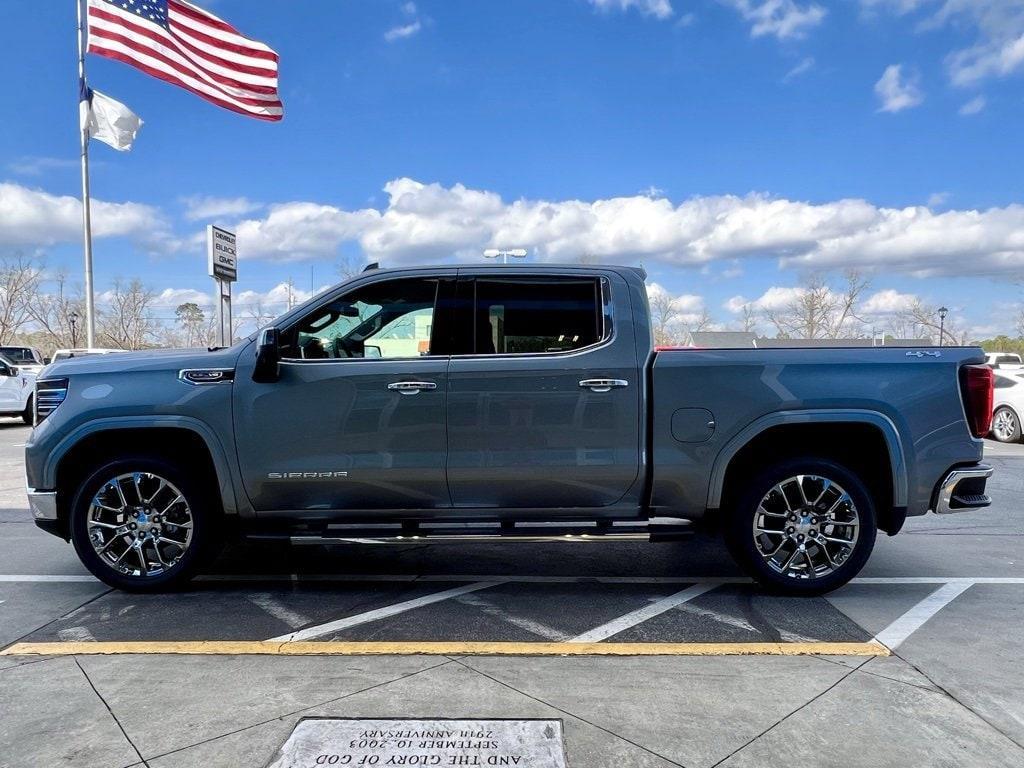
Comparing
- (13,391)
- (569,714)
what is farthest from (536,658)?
(13,391)

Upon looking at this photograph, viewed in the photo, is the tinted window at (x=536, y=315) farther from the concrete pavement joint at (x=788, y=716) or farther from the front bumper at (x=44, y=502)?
the front bumper at (x=44, y=502)

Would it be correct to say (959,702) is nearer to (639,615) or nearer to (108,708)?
(639,615)

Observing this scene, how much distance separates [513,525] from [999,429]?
13.0 metres

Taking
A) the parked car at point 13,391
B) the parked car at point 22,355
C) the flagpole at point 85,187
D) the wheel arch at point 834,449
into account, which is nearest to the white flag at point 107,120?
the flagpole at point 85,187

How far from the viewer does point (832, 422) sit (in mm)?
4449

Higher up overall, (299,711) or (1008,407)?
(1008,407)

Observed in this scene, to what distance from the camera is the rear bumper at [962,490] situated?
4.46 metres

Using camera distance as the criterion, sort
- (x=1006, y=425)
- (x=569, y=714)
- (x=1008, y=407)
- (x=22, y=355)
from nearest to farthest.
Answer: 1. (x=569, y=714)
2. (x=1008, y=407)
3. (x=1006, y=425)
4. (x=22, y=355)

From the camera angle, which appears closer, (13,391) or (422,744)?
(422,744)

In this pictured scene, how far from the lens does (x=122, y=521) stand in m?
4.62

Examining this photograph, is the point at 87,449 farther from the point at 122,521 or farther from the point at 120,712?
the point at 120,712

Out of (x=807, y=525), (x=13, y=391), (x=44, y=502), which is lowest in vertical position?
(x=807, y=525)

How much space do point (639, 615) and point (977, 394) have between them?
248 cm

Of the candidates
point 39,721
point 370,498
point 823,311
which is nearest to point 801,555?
point 370,498
